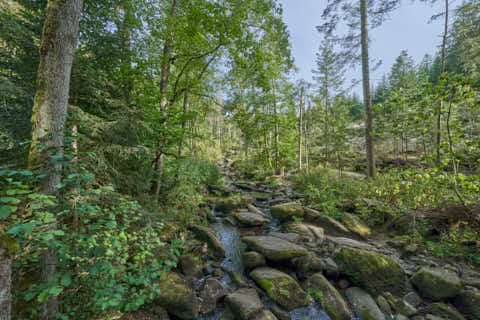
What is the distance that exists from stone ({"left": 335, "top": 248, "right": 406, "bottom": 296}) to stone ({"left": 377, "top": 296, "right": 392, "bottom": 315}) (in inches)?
7.5

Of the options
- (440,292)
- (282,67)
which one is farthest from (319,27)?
(440,292)

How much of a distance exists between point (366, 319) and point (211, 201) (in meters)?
7.00

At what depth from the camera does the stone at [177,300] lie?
9.35ft

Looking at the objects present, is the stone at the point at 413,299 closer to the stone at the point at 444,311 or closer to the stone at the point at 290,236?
the stone at the point at 444,311

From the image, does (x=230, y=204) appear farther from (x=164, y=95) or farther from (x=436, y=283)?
(x=436, y=283)

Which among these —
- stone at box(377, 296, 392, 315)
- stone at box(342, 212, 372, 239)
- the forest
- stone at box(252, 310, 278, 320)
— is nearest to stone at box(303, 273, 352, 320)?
the forest

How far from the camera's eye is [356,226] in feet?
18.5

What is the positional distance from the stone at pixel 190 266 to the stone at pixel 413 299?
415 centimetres

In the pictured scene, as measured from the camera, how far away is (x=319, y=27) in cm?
961

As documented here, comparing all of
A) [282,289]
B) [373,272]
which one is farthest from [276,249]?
[373,272]

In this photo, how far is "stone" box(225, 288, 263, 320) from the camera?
9.44 ft

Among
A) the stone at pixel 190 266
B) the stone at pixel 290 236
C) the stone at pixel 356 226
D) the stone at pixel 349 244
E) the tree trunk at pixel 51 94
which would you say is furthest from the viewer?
the stone at pixel 356 226

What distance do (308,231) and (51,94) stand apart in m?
6.58

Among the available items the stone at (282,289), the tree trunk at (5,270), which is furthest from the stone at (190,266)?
the tree trunk at (5,270)
